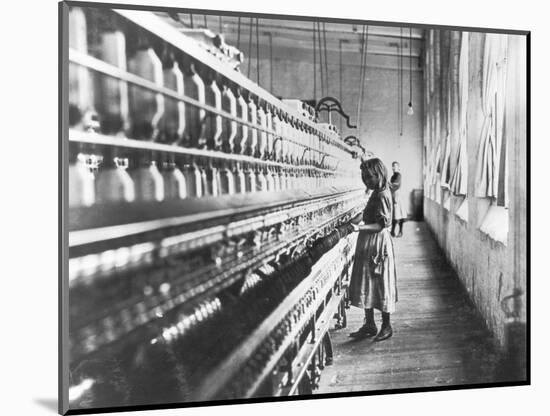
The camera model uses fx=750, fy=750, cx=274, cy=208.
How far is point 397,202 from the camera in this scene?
3.75 meters

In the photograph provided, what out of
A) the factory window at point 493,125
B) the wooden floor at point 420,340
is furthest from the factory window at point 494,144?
the wooden floor at point 420,340

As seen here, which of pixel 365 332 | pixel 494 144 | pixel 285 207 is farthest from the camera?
pixel 494 144

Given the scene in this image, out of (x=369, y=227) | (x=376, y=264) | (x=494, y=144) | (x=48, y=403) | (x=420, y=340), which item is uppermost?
(x=494, y=144)

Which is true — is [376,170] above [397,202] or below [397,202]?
above

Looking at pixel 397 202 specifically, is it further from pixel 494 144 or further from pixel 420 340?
pixel 420 340

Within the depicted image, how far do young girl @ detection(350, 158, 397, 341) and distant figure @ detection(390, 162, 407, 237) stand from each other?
0.03 meters

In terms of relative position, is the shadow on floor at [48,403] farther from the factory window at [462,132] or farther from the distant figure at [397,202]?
the factory window at [462,132]

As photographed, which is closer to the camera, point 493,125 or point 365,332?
point 365,332

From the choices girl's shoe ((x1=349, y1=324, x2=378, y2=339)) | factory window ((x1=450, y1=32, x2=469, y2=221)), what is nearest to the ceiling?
factory window ((x1=450, y1=32, x2=469, y2=221))

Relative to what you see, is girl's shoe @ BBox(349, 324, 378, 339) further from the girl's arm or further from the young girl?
the girl's arm

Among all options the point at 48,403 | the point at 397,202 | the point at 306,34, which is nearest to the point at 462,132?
the point at 397,202

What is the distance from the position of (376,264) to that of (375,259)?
0.08 ft

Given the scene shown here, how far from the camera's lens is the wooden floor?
12.0 ft

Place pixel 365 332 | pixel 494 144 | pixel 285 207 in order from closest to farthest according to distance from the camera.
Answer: pixel 285 207, pixel 365 332, pixel 494 144
